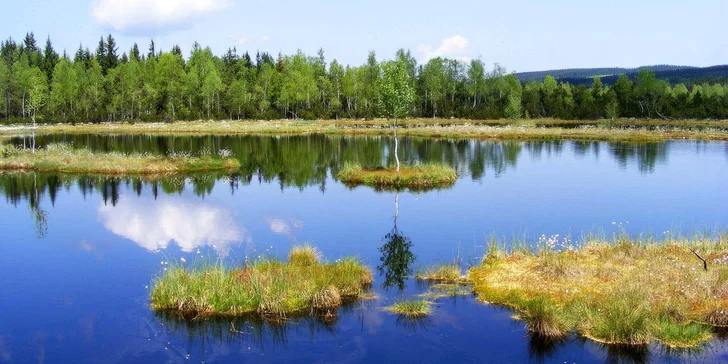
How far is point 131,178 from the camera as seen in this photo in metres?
46.3

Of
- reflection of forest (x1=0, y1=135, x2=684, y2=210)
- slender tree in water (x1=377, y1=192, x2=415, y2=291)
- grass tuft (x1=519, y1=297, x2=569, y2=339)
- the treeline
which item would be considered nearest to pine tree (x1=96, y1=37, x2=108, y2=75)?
the treeline

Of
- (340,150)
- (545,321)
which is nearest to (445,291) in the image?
(545,321)

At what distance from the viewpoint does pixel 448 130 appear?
91062mm

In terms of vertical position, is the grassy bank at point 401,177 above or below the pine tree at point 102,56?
below

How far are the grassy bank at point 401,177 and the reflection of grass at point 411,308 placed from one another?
78.5ft

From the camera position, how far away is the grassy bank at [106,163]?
48844mm

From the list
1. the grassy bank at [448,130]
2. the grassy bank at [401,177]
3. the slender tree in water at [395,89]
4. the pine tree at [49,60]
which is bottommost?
the grassy bank at [401,177]

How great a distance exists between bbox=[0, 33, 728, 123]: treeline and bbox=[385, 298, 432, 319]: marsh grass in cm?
9709

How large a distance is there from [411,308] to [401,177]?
25.2 metres

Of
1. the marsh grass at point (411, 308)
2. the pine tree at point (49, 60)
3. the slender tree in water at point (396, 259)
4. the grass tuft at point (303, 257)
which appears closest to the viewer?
the marsh grass at point (411, 308)

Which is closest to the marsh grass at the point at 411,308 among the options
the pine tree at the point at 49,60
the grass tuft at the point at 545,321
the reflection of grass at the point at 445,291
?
the reflection of grass at the point at 445,291

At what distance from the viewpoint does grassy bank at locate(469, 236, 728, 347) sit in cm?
1584

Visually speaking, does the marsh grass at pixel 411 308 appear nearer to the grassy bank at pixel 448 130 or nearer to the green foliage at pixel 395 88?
the green foliage at pixel 395 88

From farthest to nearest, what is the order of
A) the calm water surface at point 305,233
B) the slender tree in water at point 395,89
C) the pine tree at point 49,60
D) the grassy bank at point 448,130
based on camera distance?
the pine tree at point 49,60 < the grassy bank at point 448,130 < the slender tree in water at point 395,89 < the calm water surface at point 305,233
